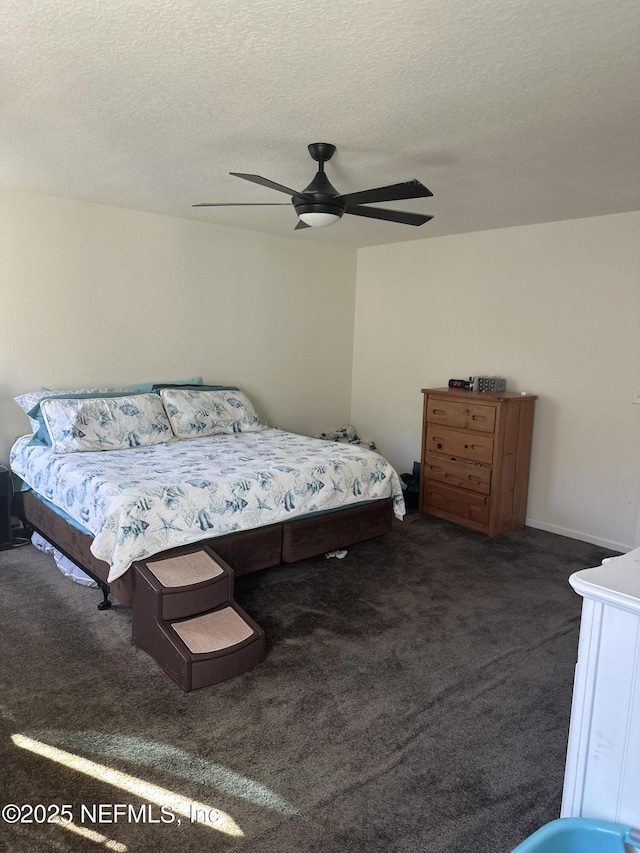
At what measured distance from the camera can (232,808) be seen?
1.75 m

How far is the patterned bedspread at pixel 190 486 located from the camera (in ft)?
8.84

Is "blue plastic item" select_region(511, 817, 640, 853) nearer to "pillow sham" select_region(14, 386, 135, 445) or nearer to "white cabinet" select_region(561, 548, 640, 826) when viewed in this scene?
"white cabinet" select_region(561, 548, 640, 826)

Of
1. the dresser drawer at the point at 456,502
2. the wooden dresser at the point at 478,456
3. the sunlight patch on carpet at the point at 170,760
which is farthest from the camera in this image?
the dresser drawer at the point at 456,502

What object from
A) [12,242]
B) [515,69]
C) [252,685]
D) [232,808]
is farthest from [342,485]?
[12,242]

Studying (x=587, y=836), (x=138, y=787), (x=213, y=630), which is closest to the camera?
(x=587, y=836)

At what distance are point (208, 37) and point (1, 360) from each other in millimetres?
2817

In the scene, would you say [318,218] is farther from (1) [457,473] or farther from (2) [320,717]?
(1) [457,473]

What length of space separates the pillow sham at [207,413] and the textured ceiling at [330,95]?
1440 millimetres

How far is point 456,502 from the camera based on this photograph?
14.6 ft

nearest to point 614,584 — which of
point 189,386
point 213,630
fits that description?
point 213,630

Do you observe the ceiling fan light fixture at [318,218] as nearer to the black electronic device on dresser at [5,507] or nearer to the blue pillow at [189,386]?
the blue pillow at [189,386]

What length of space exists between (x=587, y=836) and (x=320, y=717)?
1211mm

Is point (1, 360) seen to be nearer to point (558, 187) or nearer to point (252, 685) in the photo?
point (252, 685)

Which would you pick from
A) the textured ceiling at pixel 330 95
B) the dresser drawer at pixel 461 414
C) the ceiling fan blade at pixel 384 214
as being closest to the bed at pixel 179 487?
the dresser drawer at pixel 461 414
